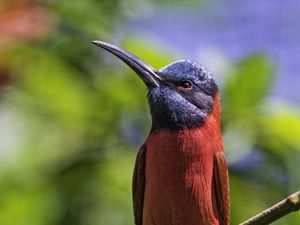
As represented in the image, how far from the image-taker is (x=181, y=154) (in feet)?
6.37

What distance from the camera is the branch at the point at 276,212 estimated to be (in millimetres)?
1347

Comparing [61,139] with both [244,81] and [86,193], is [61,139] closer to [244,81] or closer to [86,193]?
[86,193]

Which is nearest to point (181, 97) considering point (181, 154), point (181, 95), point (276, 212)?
point (181, 95)

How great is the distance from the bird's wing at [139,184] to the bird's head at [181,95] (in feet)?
0.25

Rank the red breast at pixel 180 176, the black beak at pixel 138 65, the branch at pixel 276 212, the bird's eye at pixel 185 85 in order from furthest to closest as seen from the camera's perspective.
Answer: the bird's eye at pixel 185 85 < the red breast at pixel 180 176 < the black beak at pixel 138 65 < the branch at pixel 276 212

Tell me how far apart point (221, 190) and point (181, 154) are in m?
0.12

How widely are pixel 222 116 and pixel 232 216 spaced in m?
0.27

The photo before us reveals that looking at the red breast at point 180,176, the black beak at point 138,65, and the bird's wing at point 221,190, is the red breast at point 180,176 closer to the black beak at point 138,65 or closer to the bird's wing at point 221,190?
the bird's wing at point 221,190

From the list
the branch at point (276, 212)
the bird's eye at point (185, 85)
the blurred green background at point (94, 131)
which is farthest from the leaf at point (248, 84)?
the branch at point (276, 212)

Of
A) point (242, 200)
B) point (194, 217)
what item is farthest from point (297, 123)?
point (194, 217)

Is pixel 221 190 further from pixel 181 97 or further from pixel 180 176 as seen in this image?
pixel 181 97

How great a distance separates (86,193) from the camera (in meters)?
2.03

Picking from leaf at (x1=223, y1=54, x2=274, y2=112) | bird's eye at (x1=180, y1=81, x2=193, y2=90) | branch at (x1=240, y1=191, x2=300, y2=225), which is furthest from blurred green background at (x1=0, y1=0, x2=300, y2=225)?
branch at (x1=240, y1=191, x2=300, y2=225)

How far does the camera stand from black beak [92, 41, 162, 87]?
1.75 meters
